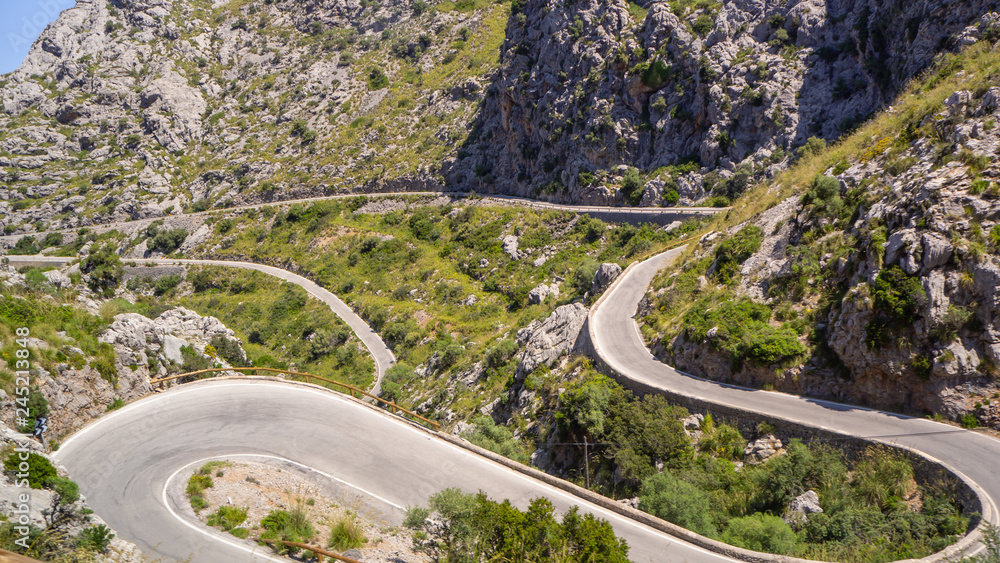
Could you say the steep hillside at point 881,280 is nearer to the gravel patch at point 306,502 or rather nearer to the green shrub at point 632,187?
the gravel patch at point 306,502

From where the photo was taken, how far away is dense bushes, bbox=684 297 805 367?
57.2ft

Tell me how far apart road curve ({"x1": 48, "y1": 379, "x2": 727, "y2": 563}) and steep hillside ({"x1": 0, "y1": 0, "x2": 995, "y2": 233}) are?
36998 mm

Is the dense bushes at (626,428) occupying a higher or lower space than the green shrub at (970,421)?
lower

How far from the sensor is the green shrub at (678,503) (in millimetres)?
12570

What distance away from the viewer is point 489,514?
9.57 m

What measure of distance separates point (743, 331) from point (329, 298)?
43769 millimetres

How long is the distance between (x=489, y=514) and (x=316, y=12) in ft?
397

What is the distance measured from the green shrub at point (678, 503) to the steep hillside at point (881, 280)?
654 cm

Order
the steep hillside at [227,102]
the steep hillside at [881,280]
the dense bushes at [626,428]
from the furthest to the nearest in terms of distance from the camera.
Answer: the steep hillside at [227,102] < the dense bushes at [626,428] < the steep hillside at [881,280]

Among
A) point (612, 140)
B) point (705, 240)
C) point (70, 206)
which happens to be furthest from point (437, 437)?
point (70, 206)

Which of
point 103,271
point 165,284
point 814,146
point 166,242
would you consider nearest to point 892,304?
point 814,146

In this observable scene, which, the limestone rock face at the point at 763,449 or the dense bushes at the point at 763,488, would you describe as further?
the limestone rock face at the point at 763,449

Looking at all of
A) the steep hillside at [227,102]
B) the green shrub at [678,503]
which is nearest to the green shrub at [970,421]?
the green shrub at [678,503]

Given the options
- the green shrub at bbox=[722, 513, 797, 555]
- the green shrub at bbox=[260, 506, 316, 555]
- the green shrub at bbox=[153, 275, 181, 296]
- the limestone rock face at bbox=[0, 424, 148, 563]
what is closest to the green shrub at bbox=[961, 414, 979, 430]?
the green shrub at bbox=[722, 513, 797, 555]
